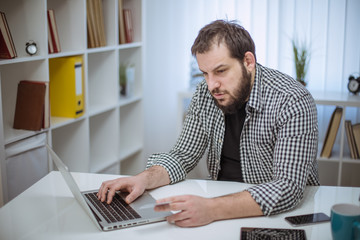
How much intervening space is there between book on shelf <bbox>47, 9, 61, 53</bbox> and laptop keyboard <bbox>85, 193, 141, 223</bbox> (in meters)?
1.23

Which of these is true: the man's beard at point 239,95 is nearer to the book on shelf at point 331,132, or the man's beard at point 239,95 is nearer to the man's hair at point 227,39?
the man's hair at point 227,39

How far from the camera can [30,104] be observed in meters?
2.40

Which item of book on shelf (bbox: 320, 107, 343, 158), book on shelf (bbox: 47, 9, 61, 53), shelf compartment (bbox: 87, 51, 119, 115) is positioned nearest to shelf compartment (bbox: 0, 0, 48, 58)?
book on shelf (bbox: 47, 9, 61, 53)

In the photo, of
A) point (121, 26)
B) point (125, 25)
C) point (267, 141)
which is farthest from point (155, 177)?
point (125, 25)

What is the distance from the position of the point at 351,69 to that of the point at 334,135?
587mm

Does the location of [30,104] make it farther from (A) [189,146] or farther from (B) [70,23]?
(A) [189,146]

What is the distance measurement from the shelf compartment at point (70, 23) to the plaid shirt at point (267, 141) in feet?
3.47

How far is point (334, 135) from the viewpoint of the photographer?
329cm

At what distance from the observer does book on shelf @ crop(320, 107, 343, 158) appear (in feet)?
10.7

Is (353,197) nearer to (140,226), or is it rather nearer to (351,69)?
(140,226)

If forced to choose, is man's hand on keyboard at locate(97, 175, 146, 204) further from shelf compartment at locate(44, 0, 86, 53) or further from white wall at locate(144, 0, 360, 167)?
white wall at locate(144, 0, 360, 167)

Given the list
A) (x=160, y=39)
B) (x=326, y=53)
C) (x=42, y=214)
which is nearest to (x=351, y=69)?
(x=326, y=53)

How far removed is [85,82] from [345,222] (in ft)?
6.64

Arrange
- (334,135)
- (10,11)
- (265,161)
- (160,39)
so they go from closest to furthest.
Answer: (265,161)
(10,11)
(334,135)
(160,39)
